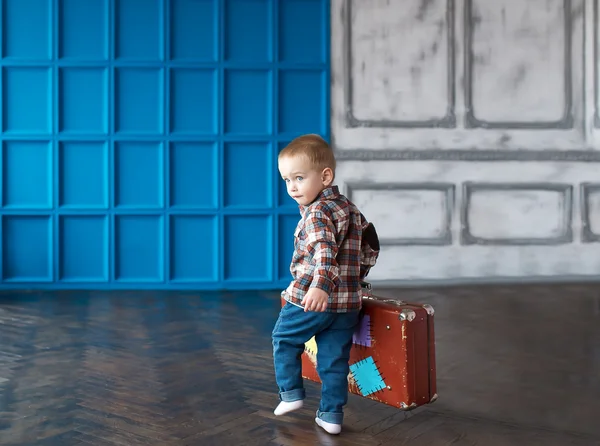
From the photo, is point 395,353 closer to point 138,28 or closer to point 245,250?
point 245,250

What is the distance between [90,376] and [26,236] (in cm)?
291

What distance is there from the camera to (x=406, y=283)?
5.66 meters

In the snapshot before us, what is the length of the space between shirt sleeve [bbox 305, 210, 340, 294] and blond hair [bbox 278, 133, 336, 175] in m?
0.15

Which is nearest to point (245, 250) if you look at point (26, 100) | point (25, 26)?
point (26, 100)

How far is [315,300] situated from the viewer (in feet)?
6.41

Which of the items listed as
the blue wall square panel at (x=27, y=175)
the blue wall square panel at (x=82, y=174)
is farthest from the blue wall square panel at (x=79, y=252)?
the blue wall square panel at (x=27, y=175)

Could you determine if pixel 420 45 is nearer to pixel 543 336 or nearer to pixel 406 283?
pixel 406 283

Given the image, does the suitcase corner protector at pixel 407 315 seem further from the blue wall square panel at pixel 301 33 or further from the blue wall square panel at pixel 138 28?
the blue wall square panel at pixel 138 28

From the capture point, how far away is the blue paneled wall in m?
5.39

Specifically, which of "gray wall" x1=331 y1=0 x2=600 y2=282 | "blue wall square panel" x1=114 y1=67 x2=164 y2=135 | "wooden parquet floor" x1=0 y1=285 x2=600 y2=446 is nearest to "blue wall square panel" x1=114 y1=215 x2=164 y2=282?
"blue wall square panel" x1=114 y1=67 x2=164 y2=135

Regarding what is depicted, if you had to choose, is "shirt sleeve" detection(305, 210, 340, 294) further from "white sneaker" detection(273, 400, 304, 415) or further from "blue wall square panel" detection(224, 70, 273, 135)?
"blue wall square panel" detection(224, 70, 273, 135)

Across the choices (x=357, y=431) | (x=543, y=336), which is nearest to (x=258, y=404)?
(x=357, y=431)

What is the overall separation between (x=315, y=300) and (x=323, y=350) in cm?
26

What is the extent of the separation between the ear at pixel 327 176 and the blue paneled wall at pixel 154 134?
3435 millimetres
